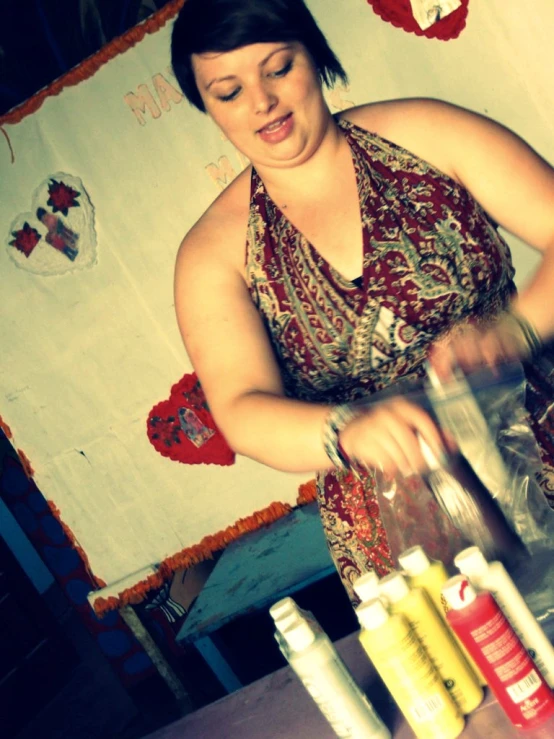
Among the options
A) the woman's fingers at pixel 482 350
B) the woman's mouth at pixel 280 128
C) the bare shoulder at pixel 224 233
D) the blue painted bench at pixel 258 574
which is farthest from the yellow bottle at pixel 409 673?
the blue painted bench at pixel 258 574

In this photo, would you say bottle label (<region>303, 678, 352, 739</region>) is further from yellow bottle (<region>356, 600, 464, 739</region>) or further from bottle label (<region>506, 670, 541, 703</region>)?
bottle label (<region>506, 670, 541, 703</region>)

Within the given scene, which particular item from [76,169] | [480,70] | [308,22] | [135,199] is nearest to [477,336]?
[308,22]

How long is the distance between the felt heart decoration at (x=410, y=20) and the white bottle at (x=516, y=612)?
1375 mm

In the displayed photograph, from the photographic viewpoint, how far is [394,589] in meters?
0.80

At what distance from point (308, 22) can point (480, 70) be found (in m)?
0.60

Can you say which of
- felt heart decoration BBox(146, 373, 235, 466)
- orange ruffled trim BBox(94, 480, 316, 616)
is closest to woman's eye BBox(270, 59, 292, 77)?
felt heart decoration BBox(146, 373, 235, 466)

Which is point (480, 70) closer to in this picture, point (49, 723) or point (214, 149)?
point (214, 149)

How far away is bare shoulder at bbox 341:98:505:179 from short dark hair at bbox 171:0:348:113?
20 cm

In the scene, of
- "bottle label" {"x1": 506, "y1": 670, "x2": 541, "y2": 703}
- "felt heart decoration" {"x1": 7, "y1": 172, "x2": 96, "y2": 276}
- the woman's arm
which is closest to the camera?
"bottle label" {"x1": 506, "y1": 670, "x2": 541, "y2": 703}

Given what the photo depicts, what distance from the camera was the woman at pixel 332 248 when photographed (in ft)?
3.77

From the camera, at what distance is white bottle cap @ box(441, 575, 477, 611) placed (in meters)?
0.75

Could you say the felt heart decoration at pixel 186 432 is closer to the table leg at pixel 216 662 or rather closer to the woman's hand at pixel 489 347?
the table leg at pixel 216 662

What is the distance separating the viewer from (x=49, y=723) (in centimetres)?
338

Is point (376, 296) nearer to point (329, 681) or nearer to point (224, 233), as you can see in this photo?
point (224, 233)
